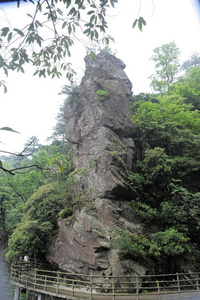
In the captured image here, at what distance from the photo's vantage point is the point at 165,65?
17.5 meters

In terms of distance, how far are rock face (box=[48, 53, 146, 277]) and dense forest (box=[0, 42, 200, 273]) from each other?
0.40 metres

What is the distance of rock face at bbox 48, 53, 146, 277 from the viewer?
7574mm

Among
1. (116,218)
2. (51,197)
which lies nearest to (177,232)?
(116,218)

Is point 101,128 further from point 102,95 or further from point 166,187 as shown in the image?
point 166,187

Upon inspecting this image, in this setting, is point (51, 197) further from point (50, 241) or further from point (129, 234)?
point (129, 234)

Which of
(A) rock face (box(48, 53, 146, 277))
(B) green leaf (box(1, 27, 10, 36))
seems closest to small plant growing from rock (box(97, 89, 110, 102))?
(A) rock face (box(48, 53, 146, 277))

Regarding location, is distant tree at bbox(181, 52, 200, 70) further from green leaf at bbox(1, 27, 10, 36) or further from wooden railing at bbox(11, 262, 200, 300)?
green leaf at bbox(1, 27, 10, 36)

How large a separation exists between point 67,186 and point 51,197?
0.92m

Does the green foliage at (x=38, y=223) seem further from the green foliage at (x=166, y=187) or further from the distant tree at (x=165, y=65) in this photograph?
the distant tree at (x=165, y=65)

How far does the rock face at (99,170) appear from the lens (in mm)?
7574

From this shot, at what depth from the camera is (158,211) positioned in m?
9.09

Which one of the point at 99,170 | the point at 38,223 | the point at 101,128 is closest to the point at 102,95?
the point at 101,128

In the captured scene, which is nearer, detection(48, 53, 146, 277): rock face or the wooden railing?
the wooden railing

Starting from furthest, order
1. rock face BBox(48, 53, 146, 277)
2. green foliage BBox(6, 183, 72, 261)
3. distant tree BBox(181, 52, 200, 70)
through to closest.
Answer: distant tree BBox(181, 52, 200, 70) → green foliage BBox(6, 183, 72, 261) → rock face BBox(48, 53, 146, 277)
